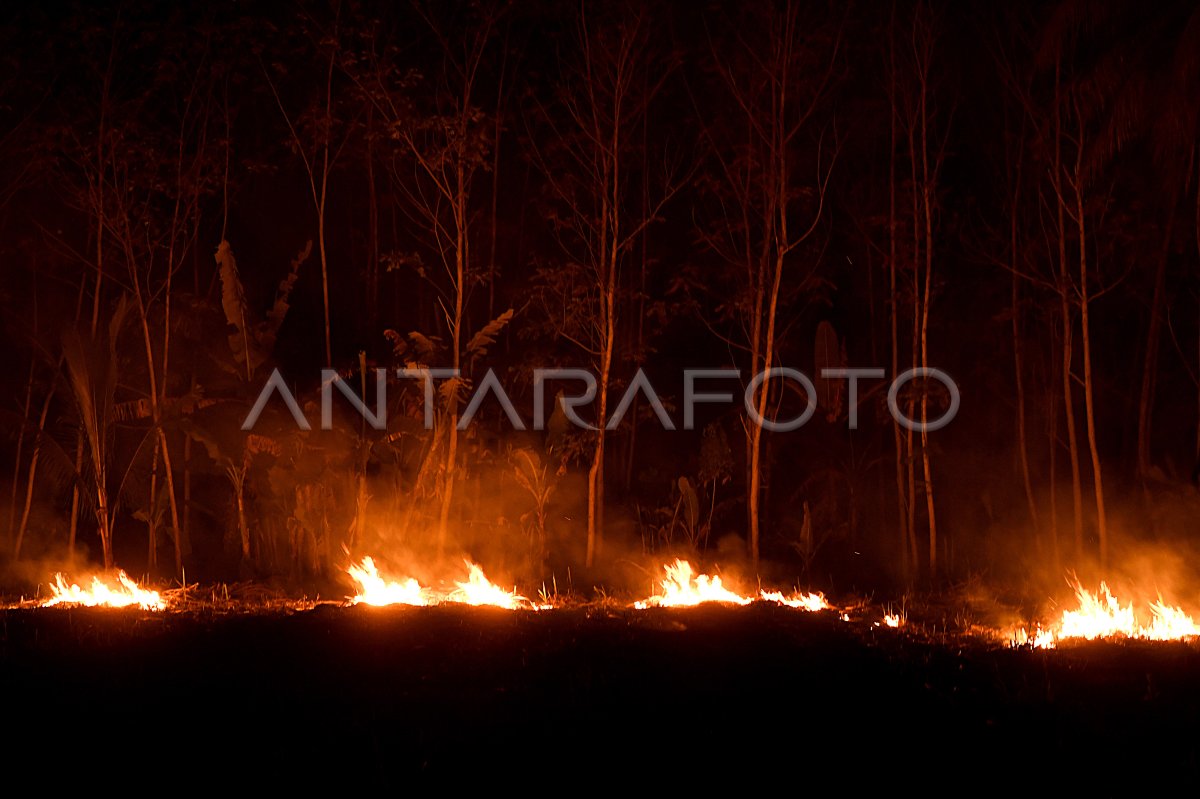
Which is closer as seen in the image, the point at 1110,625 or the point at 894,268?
the point at 1110,625

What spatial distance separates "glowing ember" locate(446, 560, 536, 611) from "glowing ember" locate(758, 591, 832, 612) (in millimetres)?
3097

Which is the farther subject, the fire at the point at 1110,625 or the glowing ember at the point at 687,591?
the glowing ember at the point at 687,591

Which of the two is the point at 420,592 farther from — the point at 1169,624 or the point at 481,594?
the point at 1169,624

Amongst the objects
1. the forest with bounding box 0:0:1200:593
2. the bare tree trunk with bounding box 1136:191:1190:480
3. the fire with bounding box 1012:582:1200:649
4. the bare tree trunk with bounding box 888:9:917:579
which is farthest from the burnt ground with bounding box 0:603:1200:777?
the bare tree trunk with bounding box 1136:191:1190:480

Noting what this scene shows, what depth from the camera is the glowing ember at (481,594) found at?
468 inches

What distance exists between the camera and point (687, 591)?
1248cm

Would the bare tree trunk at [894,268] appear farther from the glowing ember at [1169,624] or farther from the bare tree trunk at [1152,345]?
the glowing ember at [1169,624]

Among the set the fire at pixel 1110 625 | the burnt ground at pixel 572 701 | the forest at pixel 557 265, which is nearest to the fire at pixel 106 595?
the forest at pixel 557 265

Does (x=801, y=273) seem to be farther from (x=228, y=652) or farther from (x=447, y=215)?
(x=228, y=652)

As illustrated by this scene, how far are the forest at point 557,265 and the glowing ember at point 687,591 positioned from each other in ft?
4.19

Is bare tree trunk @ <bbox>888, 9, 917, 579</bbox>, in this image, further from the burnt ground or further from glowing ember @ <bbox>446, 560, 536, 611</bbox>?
glowing ember @ <bbox>446, 560, 536, 611</bbox>

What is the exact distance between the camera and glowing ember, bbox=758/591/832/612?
1174 cm

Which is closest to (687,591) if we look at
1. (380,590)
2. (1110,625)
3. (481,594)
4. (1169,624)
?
(481,594)

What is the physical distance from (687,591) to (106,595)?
24.3 feet
